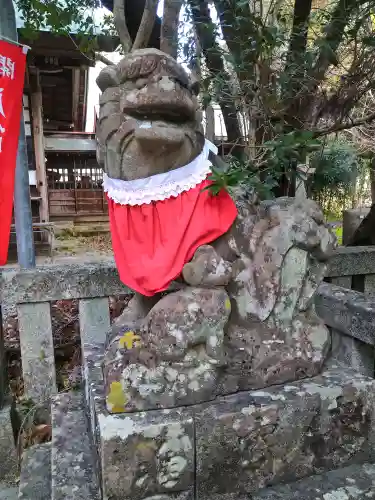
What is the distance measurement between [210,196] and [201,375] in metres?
0.54

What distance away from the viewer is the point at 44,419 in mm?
2109

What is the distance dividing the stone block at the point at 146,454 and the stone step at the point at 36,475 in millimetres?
387

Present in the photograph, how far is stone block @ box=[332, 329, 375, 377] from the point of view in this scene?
5.77ft

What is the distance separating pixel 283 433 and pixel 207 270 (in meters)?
0.52

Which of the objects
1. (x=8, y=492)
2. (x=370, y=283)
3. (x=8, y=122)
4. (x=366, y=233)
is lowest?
(x=8, y=492)

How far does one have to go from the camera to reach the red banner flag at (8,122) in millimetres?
2518

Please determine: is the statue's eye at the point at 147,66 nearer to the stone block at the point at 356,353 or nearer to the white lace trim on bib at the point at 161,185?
the white lace trim on bib at the point at 161,185

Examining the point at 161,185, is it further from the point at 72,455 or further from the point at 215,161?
the point at 72,455

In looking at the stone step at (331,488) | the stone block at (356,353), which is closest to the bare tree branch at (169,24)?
the stone block at (356,353)

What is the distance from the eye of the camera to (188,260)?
4.09 feet

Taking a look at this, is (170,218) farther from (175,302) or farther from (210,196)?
(175,302)

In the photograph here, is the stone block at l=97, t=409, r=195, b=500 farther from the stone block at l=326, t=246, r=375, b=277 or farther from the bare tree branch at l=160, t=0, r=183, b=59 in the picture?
the bare tree branch at l=160, t=0, r=183, b=59

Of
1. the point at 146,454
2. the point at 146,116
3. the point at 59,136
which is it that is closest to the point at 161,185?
the point at 146,116

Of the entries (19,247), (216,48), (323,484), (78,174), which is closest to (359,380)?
(323,484)
